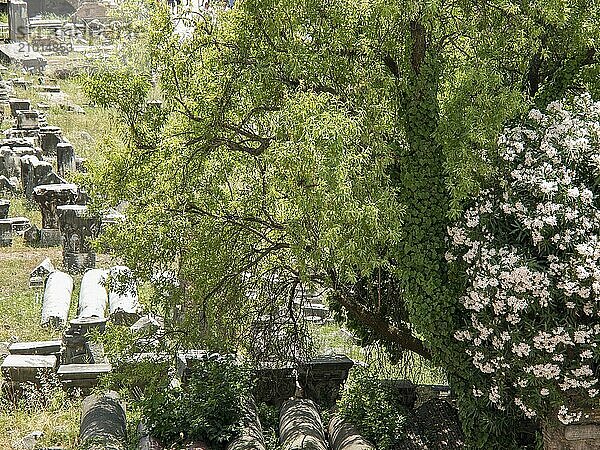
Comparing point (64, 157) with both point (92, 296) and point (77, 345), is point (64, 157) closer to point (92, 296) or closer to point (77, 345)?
point (92, 296)

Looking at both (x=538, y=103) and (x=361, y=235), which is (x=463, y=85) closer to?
(x=538, y=103)

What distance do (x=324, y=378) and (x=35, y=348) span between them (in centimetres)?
373

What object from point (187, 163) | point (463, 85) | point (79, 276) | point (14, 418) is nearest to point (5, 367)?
point (14, 418)

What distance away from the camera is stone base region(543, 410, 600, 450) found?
282 inches

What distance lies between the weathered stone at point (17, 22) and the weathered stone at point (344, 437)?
25.2 metres

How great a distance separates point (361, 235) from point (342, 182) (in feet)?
1.65

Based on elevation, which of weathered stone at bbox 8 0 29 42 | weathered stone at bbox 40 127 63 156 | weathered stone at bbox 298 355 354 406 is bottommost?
weathered stone at bbox 298 355 354 406

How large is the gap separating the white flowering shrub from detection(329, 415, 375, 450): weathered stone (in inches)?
55.5

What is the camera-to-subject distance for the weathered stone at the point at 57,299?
12.5 m

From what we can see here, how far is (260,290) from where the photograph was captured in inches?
367

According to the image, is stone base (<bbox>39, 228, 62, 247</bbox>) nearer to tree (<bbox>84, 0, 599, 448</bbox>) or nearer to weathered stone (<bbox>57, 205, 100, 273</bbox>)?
weathered stone (<bbox>57, 205, 100, 273</bbox>)

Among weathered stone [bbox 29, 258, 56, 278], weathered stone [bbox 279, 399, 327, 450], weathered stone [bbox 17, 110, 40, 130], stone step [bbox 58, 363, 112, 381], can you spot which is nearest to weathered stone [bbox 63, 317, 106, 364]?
stone step [bbox 58, 363, 112, 381]

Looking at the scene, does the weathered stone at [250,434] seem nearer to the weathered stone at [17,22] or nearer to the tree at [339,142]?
the tree at [339,142]

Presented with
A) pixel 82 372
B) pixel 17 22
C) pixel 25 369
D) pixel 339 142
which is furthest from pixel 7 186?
pixel 17 22
